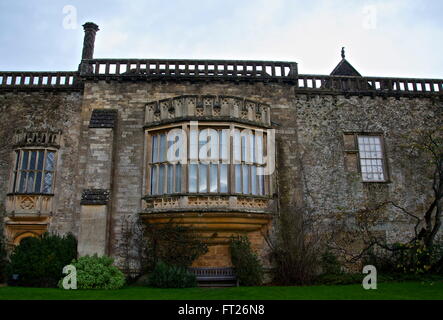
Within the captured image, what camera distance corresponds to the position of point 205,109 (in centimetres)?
1473

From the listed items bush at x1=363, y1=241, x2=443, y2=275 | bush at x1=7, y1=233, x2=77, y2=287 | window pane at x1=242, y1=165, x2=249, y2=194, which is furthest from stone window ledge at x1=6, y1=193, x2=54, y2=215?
bush at x1=363, y1=241, x2=443, y2=275

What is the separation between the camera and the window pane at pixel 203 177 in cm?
1408

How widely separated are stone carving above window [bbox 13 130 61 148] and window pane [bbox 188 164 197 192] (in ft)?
21.4

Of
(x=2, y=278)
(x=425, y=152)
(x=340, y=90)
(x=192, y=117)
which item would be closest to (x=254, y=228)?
(x=192, y=117)

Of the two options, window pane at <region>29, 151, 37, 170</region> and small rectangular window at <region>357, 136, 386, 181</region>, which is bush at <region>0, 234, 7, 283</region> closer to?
window pane at <region>29, 151, 37, 170</region>

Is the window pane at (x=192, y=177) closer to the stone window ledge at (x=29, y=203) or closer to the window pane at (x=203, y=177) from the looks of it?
the window pane at (x=203, y=177)

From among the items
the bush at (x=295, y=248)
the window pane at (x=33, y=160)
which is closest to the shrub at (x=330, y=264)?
the bush at (x=295, y=248)

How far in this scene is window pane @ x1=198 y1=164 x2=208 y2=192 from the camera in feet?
46.2

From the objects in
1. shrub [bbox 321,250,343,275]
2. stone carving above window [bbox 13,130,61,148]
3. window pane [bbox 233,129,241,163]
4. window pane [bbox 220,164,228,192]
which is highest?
stone carving above window [bbox 13,130,61,148]

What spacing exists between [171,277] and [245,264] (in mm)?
2882

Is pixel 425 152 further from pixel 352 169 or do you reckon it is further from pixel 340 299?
pixel 340 299

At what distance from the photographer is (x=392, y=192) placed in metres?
16.7

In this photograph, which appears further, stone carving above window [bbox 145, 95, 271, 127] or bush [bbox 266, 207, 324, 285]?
stone carving above window [bbox 145, 95, 271, 127]

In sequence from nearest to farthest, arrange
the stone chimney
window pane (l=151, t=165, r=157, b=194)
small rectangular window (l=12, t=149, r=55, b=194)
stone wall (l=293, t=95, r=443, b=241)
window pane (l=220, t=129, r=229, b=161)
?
window pane (l=220, t=129, r=229, b=161)
window pane (l=151, t=165, r=157, b=194)
small rectangular window (l=12, t=149, r=55, b=194)
stone wall (l=293, t=95, r=443, b=241)
the stone chimney
